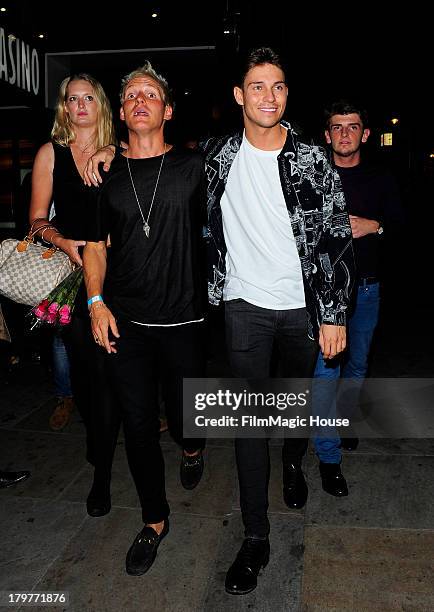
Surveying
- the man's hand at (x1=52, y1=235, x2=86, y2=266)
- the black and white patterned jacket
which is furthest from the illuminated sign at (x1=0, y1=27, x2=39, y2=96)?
the black and white patterned jacket

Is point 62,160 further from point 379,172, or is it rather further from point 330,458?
point 330,458

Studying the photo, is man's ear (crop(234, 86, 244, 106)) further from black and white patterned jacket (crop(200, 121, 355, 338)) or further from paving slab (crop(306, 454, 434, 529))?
paving slab (crop(306, 454, 434, 529))

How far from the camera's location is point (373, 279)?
3.37m

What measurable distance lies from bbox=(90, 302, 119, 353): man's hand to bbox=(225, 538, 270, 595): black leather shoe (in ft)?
3.60

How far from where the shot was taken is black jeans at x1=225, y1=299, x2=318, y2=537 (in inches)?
99.8

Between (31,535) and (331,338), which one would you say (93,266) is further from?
(31,535)

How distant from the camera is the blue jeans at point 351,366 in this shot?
3.18 m

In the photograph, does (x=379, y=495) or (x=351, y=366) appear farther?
(x=351, y=366)

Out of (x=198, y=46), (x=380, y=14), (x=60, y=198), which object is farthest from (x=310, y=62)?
(x=60, y=198)

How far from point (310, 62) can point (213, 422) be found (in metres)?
22.4

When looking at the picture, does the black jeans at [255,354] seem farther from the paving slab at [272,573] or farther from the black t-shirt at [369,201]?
the black t-shirt at [369,201]

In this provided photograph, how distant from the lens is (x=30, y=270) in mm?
2988

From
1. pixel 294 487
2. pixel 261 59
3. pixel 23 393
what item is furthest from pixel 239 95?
pixel 23 393

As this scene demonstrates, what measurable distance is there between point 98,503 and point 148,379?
2.94ft
